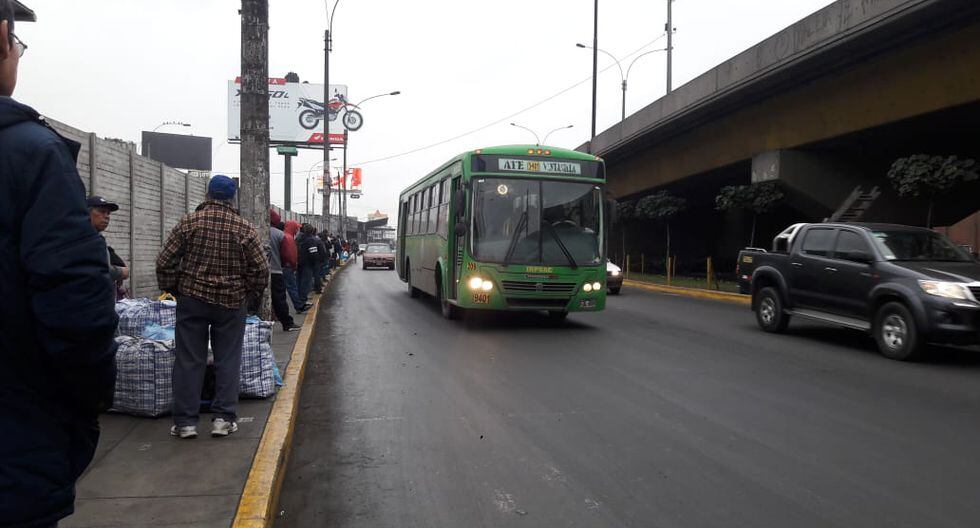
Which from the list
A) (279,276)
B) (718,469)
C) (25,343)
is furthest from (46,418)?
(279,276)

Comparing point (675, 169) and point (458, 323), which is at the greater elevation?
point (675, 169)

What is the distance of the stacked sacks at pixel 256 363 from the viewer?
606 cm

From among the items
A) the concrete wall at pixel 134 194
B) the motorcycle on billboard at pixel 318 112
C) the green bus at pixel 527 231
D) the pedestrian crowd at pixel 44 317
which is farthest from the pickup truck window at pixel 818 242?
the motorcycle on billboard at pixel 318 112

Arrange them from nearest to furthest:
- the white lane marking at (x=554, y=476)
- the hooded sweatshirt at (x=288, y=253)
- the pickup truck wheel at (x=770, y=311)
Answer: the white lane marking at (x=554, y=476)
the hooded sweatshirt at (x=288, y=253)
the pickup truck wheel at (x=770, y=311)

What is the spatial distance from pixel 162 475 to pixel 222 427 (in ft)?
2.60

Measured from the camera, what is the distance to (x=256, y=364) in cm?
613

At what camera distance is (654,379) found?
791 centimetres

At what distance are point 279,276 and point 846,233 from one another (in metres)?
8.14

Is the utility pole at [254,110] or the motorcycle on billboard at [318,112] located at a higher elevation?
the motorcycle on billboard at [318,112]

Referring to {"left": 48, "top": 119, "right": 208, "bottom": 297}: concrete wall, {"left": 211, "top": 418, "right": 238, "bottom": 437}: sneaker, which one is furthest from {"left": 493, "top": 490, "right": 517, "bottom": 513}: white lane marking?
{"left": 48, "top": 119, "right": 208, "bottom": 297}: concrete wall

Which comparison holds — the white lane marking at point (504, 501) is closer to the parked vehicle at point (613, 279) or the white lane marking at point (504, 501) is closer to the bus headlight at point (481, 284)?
the bus headlight at point (481, 284)

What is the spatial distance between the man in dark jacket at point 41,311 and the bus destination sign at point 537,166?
418 inches

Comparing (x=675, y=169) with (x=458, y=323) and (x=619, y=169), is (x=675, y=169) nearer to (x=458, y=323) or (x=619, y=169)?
(x=619, y=169)

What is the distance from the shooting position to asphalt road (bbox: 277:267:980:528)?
416 centimetres
